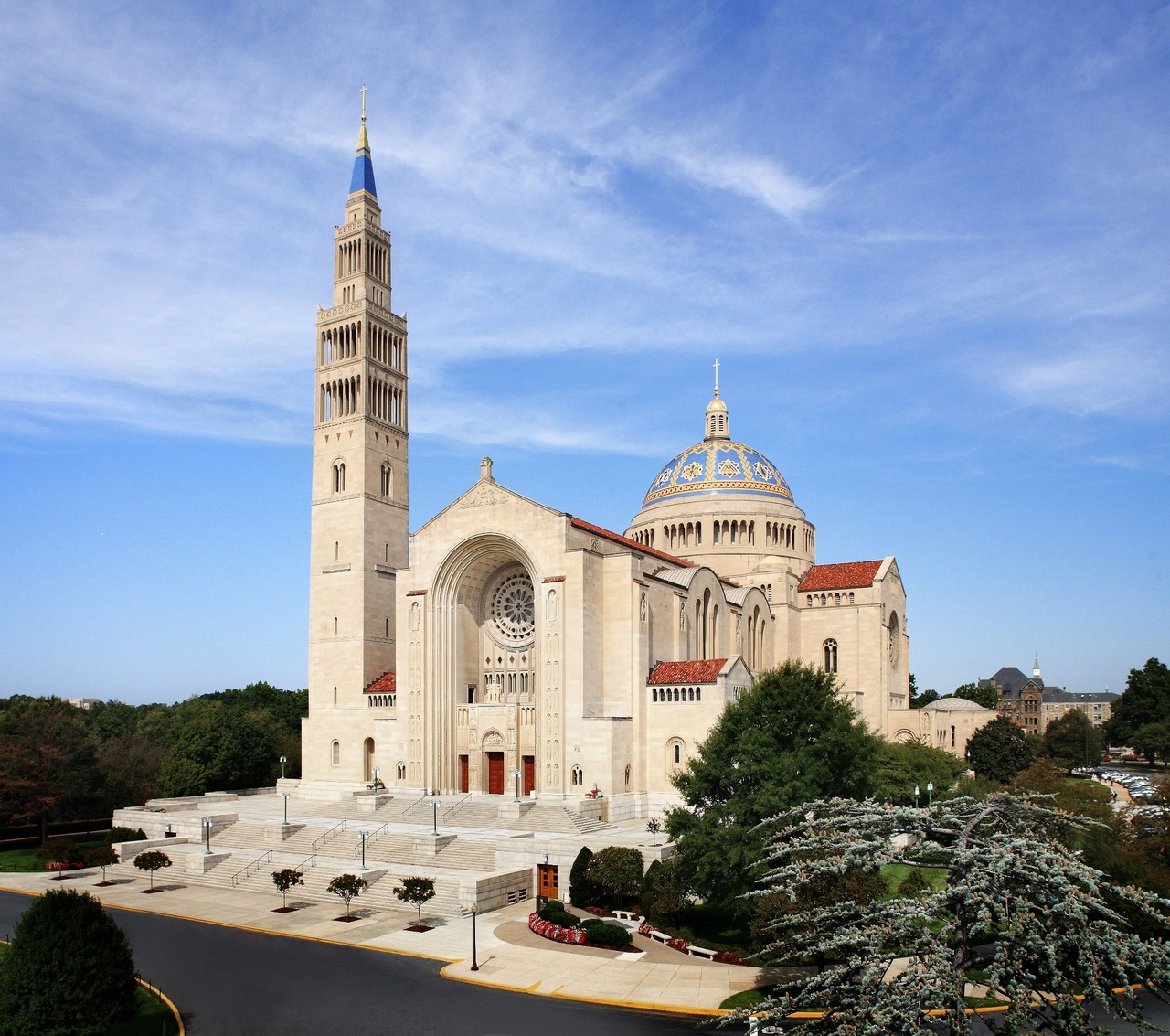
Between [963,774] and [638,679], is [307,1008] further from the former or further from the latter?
[963,774]

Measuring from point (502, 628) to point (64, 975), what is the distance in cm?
3459

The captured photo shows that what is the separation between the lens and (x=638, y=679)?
4831 cm

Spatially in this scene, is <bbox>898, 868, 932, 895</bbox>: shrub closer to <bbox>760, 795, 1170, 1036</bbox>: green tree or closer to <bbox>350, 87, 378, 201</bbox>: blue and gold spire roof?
<bbox>760, 795, 1170, 1036</bbox>: green tree

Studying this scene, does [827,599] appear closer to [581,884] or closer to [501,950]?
[581,884]

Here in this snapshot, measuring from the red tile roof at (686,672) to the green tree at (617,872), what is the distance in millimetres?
13896

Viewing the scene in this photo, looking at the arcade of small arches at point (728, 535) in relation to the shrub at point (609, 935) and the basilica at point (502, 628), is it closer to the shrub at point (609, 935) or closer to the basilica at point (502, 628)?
the basilica at point (502, 628)

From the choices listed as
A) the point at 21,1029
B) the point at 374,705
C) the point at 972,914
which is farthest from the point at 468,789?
the point at 972,914

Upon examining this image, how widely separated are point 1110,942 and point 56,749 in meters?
50.6

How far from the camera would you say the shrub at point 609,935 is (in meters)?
29.3

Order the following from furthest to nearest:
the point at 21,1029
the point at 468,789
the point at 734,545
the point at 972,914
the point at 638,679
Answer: the point at 734,545 < the point at 468,789 < the point at 638,679 < the point at 21,1029 < the point at 972,914

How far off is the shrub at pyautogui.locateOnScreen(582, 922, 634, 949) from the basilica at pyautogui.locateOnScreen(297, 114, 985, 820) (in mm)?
15241

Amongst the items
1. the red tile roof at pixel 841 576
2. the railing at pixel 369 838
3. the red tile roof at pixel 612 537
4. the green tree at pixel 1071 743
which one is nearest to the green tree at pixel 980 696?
the green tree at pixel 1071 743

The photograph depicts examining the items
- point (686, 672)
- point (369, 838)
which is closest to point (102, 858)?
point (369, 838)

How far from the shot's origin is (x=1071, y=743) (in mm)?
88625
